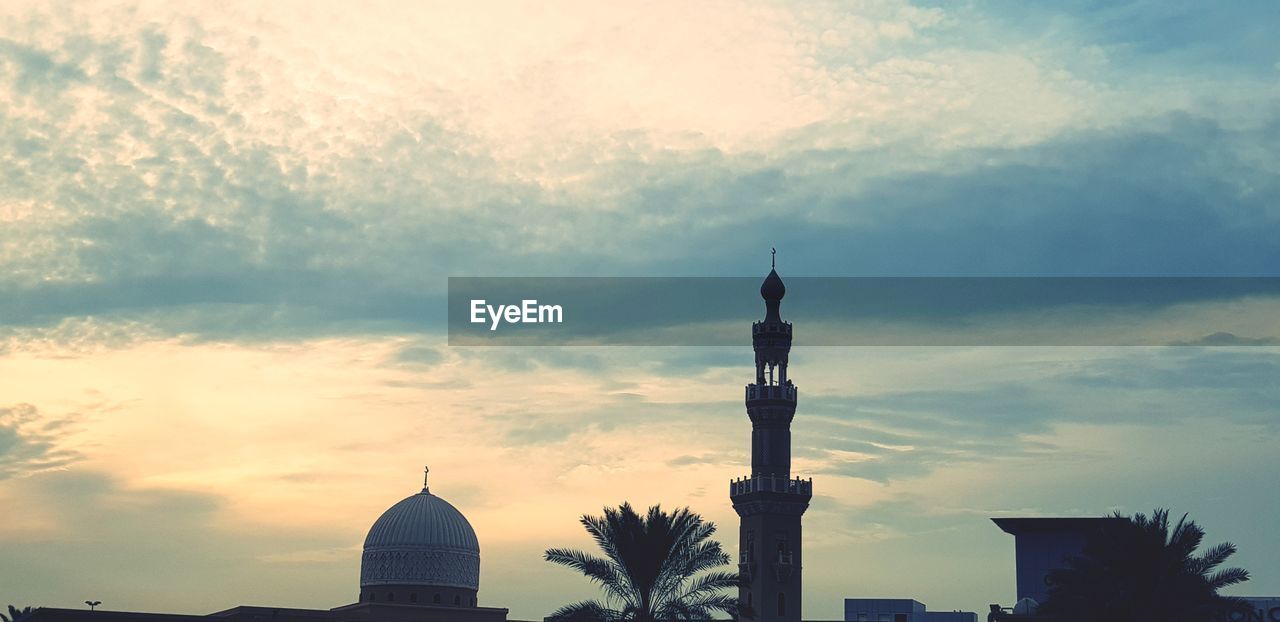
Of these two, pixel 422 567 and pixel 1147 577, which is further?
pixel 422 567

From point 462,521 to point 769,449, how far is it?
25.1 m

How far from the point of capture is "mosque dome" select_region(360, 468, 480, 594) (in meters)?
97.6

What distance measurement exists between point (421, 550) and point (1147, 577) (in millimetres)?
52942

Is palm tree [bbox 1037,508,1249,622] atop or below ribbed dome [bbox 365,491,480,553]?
below

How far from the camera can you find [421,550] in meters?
97.9

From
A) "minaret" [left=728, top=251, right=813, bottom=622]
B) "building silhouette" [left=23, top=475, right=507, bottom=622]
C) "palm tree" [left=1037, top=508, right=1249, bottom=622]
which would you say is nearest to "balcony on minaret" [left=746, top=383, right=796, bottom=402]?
"minaret" [left=728, top=251, right=813, bottom=622]

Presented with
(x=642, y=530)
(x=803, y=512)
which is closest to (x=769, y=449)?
(x=803, y=512)

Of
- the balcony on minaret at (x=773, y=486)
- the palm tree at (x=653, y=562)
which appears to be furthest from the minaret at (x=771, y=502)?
the palm tree at (x=653, y=562)

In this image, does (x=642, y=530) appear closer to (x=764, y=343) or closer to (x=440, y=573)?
(x=764, y=343)

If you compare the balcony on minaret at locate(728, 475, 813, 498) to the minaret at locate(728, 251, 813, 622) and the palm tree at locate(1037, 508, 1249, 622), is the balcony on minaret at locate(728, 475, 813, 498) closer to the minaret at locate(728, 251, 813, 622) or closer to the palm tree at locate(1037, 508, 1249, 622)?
the minaret at locate(728, 251, 813, 622)

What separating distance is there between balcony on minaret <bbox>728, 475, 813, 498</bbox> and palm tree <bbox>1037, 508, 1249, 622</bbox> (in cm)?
2801

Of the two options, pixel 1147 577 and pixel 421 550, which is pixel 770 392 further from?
pixel 1147 577

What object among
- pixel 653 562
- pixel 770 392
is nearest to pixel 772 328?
pixel 770 392

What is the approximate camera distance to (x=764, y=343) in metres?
87.1
